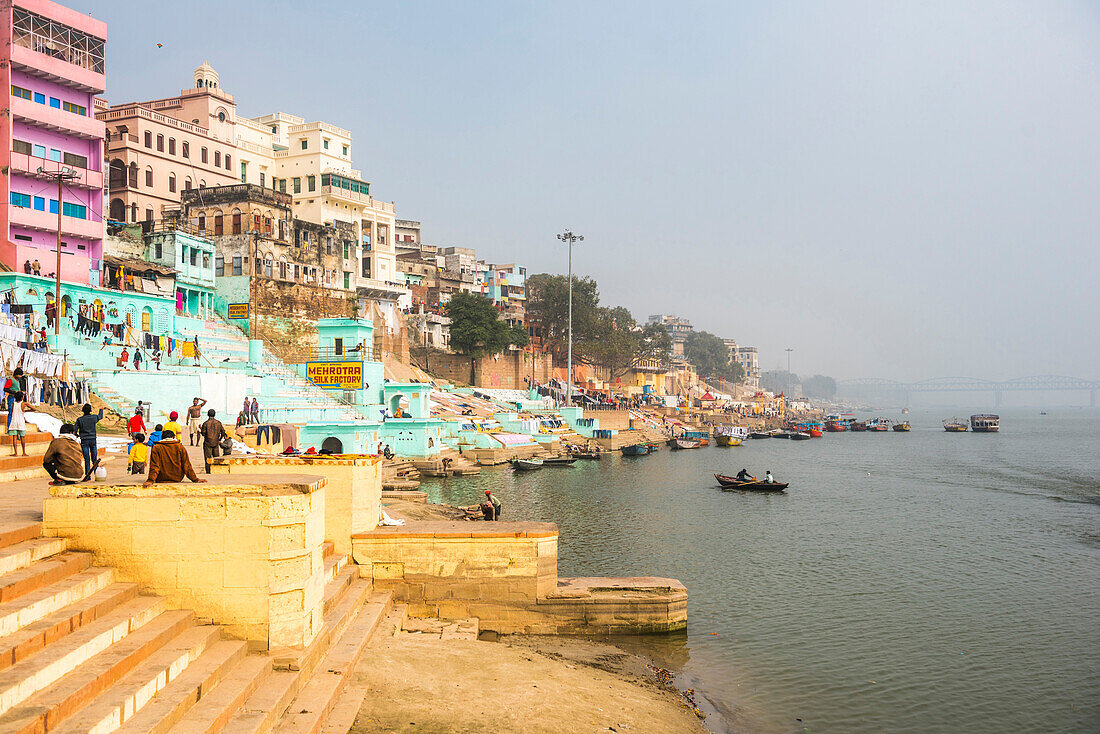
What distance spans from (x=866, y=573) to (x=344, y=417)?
2371 cm

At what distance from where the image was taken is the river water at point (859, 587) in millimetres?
12531

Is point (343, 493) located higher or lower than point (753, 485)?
Result: higher

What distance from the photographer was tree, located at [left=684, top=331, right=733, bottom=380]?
527 ft

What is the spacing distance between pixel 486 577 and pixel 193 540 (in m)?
6.12

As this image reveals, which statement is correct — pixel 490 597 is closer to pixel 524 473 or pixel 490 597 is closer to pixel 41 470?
pixel 41 470

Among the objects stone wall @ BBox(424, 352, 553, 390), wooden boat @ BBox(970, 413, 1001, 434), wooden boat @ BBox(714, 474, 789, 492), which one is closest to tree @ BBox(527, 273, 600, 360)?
stone wall @ BBox(424, 352, 553, 390)

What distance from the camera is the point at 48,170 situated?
36.2 m

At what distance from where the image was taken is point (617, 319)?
11094 centimetres

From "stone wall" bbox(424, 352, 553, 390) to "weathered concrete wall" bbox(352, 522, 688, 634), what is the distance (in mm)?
53551

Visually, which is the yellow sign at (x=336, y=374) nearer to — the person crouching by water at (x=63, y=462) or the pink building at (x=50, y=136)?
the pink building at (x=50, y=136)

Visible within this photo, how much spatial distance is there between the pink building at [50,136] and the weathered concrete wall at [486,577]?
29.3m

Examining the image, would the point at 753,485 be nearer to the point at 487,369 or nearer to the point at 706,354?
the point at 487,369

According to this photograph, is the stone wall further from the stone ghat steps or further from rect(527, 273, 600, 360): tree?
the stone ghat steps

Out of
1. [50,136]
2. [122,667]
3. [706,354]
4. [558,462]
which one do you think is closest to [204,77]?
[50,136]
